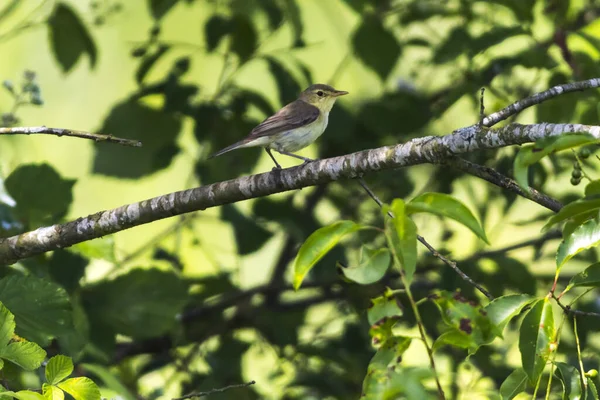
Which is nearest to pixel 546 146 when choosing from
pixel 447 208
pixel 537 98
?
pixel 447 208

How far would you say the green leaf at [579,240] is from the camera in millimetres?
1928

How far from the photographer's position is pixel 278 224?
4.69 m

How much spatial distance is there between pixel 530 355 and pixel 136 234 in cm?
488

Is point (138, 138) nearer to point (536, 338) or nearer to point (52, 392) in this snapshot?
point (52, 392)

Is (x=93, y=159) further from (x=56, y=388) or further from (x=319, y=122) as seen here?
(x=56, y=388)

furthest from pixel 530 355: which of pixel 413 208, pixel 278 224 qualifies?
pixel 278 224

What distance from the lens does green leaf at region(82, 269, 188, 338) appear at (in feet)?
11.6

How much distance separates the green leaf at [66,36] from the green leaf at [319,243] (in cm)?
326

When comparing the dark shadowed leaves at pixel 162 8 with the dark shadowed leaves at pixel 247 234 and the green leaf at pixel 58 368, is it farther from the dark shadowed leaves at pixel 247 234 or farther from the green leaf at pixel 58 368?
the green leaf at pixel 58 368

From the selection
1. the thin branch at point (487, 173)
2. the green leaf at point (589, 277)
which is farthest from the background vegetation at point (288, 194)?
the green leaf at point (589, 277)

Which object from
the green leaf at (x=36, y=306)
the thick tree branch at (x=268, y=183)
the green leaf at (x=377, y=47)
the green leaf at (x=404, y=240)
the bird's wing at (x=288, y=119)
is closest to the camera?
the green leaf at (x=404, y=240)

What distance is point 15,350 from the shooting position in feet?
6.47

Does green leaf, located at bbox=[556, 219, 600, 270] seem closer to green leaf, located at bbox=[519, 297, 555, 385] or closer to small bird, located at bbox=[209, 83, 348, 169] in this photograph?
green leaf, located at bbox=[519, 297, 555, 385]

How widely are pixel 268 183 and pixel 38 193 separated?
112cm
